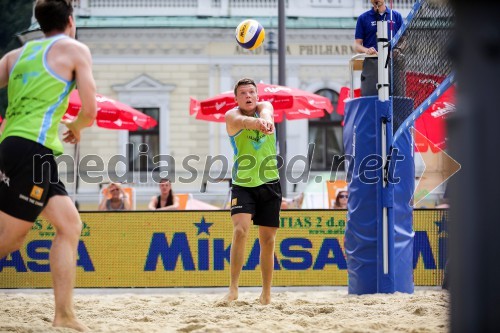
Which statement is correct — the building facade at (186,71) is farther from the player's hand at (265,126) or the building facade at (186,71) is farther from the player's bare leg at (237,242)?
the player's hand at (265,126)

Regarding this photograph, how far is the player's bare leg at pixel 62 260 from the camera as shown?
Result: 4383 mm

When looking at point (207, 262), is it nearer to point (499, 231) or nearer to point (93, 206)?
point (499, 231)

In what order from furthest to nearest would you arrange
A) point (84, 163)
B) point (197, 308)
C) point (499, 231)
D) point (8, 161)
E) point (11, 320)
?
1. point (84, 163)
2. point (197, 308)
3. point (11, 320)
4. point (8, 161)
5. point (499, 231)

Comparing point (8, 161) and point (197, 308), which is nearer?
point (8, 161)

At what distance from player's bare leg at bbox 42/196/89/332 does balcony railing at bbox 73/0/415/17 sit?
23010 mm

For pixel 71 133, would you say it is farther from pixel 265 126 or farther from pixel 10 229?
pixel 265 126

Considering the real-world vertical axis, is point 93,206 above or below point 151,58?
below

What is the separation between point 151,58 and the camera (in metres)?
26.1

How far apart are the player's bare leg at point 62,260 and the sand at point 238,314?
0.38ft

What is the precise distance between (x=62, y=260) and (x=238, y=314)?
1.69 meters

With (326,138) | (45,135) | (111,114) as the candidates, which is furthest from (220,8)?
(45,135)

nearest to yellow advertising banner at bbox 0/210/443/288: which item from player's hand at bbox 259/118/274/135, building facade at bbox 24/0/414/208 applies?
player's hand at bbox 259/118/274/135

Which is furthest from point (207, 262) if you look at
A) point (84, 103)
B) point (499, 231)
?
point (499, 231)

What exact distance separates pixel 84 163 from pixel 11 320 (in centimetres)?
2178
